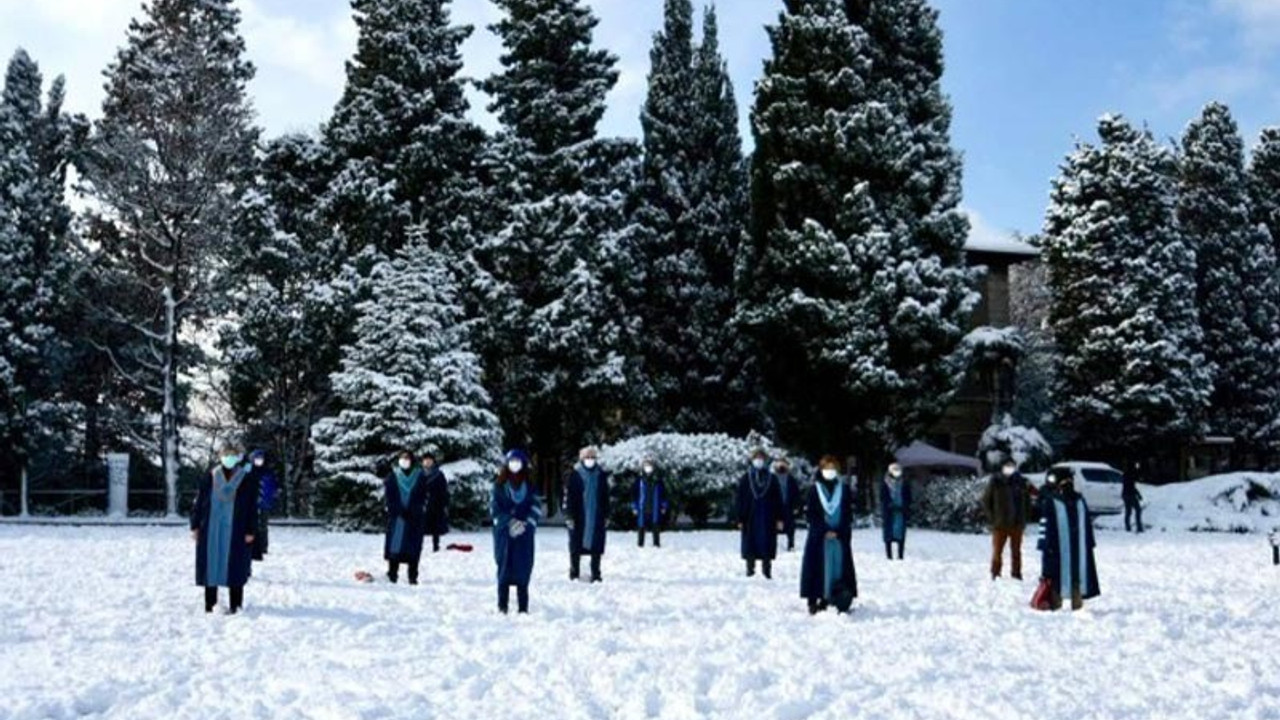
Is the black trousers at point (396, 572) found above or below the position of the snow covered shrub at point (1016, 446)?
below

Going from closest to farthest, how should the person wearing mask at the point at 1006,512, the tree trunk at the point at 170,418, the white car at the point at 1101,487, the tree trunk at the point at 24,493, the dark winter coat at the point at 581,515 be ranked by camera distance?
the dark winter coat at the point at 581,515 < the person wearing mask at the point at 1006,512 < the tree trunk at the point at 170,418 < the white car at the point at 1101,487 < the tree trunk at the point at 24,493

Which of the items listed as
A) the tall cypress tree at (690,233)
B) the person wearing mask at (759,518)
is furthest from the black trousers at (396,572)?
the tall cypress tree at (690,233)

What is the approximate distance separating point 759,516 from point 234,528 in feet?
24.8

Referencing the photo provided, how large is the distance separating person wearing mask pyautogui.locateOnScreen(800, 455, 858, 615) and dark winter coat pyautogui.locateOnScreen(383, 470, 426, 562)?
537 centimetres

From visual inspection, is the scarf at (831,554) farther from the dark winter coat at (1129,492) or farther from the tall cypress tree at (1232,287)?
the tall cypress tree at (1232,287)

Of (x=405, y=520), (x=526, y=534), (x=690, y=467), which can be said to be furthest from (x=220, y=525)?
(x=690, y=467)

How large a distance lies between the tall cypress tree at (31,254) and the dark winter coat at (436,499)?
23.6 meters

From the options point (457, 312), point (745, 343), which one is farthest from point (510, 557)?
point (745, 343)

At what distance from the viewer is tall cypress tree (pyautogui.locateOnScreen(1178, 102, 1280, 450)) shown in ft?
155

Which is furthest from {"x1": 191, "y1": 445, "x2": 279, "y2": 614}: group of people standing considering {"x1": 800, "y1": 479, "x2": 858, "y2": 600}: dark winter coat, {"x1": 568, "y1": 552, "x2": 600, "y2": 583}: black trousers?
{"x1": 800, "y1": 479, "x2": 858, "y2": 600}: dark winter coat

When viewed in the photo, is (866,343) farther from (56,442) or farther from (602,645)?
(56,442)

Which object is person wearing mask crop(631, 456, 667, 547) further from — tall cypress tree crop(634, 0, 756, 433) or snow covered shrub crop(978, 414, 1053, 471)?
snow covered shrub crop(978, 414, 1053, 471)

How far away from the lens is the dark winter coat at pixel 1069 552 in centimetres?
1291

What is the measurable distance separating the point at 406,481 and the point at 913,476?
31.2 meters
